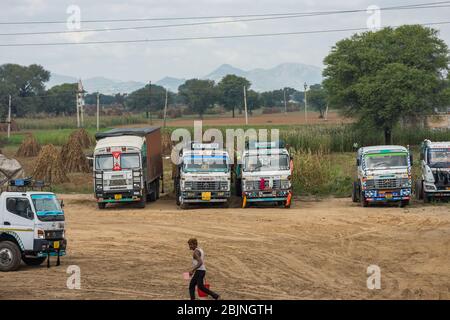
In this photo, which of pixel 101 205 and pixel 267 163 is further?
pixel 101 205

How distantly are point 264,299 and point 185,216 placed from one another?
15.9 metres

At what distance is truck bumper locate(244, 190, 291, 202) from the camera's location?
118 feet

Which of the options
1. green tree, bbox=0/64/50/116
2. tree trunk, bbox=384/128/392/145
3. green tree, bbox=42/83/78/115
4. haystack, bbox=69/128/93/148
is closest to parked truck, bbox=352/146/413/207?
tree trunk, bbox=384/128/392/145

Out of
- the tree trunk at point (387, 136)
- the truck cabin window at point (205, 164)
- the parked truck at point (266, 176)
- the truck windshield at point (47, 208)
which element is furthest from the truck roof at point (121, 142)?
the tree trunk at point (387, 136)

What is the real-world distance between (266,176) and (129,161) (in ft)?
20.0

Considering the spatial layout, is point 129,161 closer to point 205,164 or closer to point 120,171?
point 120,171

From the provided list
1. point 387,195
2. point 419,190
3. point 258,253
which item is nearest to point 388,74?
point 419,190

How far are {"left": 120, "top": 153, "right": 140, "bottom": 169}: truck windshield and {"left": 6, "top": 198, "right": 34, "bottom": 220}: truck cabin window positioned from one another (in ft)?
46.2

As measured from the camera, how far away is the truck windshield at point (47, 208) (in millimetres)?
22953

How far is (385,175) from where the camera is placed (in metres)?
34.7

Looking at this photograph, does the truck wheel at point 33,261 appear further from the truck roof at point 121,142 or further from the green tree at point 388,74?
the green tree at point 388,74

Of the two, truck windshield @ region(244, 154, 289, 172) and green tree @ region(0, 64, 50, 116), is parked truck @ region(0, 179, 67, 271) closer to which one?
truck windshield @ region(244, 154, 289, 172)

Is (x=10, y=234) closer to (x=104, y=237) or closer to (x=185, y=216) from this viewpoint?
(x=104, y=237)
